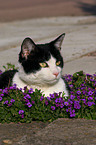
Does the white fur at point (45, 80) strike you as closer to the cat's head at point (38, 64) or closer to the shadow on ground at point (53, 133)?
the cat's head at point (38, 64)

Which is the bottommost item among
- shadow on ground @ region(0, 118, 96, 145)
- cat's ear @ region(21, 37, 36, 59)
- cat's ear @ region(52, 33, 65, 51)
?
shadow on ground @ region(0, 118, 96, 145)

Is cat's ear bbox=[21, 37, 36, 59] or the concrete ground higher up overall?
the concrete ground

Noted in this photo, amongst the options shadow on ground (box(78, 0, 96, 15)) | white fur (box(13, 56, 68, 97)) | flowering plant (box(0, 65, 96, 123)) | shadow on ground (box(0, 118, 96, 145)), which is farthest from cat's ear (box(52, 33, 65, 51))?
shadow on ground (box(78, 0, 96, 15))

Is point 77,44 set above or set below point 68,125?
above

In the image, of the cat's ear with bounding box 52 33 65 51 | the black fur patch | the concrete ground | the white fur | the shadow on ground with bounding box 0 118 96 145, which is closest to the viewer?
the shadow on ground with bounding box 0 118 96 145

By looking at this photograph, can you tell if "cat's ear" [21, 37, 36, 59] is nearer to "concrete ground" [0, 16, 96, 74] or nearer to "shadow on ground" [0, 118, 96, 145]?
"shadow on ground" [0, 118, 96, 145]

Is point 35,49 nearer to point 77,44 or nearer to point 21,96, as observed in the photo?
point 21,96

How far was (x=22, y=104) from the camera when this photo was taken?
3336 millimetres

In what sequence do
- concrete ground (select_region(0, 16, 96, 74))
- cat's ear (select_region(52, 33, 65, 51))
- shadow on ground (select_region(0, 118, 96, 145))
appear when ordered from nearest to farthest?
shadow on ground (select_region(0, 118, 96, 145)) < cat's ear (select_region(52, 33, 65, 51)) < concrete ground (select_region(0, 16, 96, 74))

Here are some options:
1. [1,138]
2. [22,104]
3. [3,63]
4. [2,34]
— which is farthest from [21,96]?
[2,34]

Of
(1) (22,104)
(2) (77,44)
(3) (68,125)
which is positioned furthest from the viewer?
(2) (77,44)

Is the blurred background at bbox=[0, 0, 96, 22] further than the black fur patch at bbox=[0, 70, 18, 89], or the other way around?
the blurred background at bbox=[0, 0, 96, 22]

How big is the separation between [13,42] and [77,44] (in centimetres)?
180

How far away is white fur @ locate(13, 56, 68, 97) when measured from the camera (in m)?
3.24
